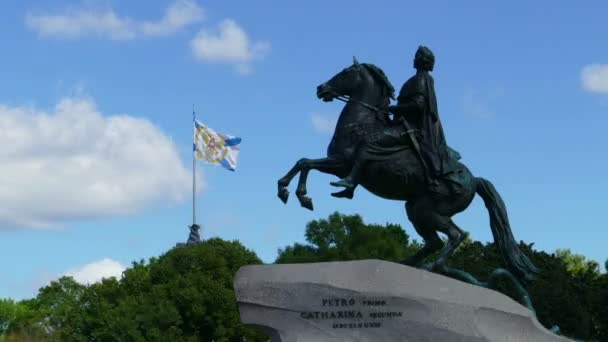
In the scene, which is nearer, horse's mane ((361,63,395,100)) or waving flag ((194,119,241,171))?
horse's mane ((361,63,395,100))

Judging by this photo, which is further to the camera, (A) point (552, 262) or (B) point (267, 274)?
(A) point (552, 262)

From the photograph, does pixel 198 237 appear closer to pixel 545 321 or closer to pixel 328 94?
pixel 545 321

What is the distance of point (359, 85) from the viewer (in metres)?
14.1

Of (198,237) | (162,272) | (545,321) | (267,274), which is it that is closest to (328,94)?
(267,274)

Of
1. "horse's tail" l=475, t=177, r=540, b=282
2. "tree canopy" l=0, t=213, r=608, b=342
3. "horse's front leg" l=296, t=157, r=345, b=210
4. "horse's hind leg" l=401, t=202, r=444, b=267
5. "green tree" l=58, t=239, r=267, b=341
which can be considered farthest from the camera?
"green tree" l=58, t=239, r=267, b=341

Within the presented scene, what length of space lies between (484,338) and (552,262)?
24.9 metres

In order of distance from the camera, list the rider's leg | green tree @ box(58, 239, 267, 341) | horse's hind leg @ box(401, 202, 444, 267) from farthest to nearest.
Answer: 1. green tree @ box(58, 239, 267, 341)
2. horse's hind leg @ box(401, 202, 444, 267)
3. the rider's leg

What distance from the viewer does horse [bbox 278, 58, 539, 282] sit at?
523 inches

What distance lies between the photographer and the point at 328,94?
47.2 ft

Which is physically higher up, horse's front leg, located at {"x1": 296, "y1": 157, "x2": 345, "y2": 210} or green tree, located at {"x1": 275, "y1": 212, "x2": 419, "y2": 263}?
green tree, located at {"x1": 275, "y1": 212, "x2": 419, "y2": 263}

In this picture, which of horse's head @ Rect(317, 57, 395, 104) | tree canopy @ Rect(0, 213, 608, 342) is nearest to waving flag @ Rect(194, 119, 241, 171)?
tree canopy @ Rect(0, 213, 608, 342)

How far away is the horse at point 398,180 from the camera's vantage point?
1327cm

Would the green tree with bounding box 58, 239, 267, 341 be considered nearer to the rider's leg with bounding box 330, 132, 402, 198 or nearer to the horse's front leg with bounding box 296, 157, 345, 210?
the horse's front leg with bounding box 296, 157, 345, 210

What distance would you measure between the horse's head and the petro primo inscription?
141 inches
